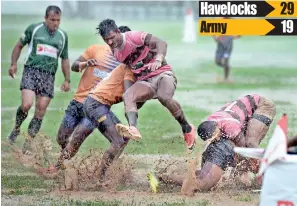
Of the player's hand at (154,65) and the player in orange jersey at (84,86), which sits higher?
the player's hand at (154,65)

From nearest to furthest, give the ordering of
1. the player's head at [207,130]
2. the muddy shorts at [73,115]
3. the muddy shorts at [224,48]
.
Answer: the player's head at [207,130] → the muddy shorts at [73,115] → the muddy shorts at [224,48]

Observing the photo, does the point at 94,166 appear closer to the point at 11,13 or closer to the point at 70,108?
the point at 70,108

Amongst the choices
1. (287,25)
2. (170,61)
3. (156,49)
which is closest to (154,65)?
(156,49)

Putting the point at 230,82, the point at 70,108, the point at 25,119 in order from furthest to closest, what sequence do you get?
the point at 230,82, the point at 25,119, the point at 70,108

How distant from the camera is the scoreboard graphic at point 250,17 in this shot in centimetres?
1015

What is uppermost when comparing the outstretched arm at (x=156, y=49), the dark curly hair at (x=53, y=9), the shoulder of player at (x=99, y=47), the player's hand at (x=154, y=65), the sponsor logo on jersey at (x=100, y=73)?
the dark curly hair at (x=53, y=9)

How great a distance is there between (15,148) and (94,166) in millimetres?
1237

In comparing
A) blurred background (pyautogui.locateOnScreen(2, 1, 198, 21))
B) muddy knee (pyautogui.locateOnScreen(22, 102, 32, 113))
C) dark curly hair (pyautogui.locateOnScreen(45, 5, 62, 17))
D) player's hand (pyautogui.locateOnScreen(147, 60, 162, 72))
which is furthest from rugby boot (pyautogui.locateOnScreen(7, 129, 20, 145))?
player's hand (pyautogui.locateOnScreen(147, 60, 162, 72))

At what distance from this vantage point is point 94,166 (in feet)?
33.9

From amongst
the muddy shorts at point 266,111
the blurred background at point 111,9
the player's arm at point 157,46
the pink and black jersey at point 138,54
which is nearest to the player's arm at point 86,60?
the pink and black jersey at point 138,54

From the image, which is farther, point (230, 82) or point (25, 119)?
point (230, 82)

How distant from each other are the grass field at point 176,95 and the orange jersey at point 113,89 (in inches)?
31.5

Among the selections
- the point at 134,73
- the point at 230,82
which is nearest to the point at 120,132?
the point at 134,73

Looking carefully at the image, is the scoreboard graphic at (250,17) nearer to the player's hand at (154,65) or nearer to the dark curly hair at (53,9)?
the player's hand at (154,65)
